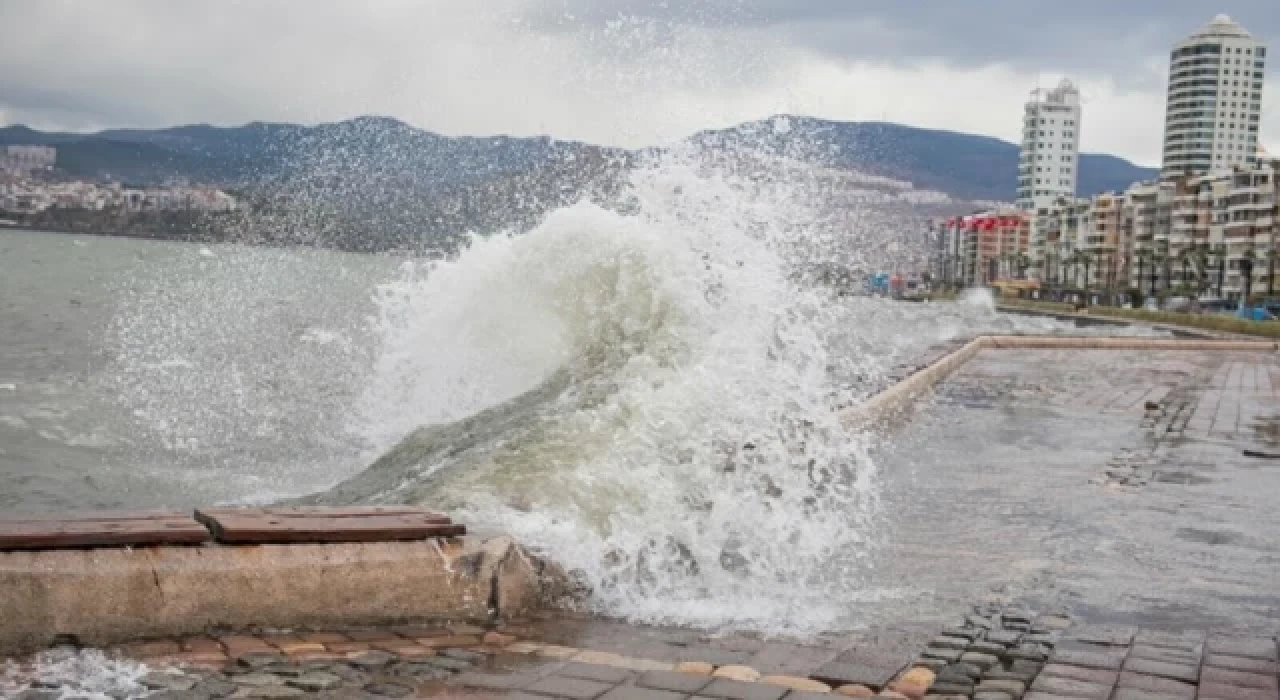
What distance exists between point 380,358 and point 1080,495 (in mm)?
6356

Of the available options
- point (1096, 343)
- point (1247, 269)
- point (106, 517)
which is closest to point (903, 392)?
point (106, 517)

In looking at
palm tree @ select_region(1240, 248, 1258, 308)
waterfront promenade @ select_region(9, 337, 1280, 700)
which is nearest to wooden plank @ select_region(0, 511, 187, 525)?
waterfront promenade @ select_region(9, 337, 1280, 700)

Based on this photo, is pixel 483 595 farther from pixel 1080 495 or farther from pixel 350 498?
pixel 1080 495

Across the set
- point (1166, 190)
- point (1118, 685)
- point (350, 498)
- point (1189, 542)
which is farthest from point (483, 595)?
point (1166, 190)

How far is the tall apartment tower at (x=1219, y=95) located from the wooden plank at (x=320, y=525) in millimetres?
204841

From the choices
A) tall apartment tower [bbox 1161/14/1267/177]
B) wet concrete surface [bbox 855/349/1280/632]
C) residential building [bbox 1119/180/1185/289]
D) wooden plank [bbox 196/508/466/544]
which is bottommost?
wet concrete surface [bbox 855/349/1280/632]

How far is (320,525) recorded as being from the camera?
500 centimetres

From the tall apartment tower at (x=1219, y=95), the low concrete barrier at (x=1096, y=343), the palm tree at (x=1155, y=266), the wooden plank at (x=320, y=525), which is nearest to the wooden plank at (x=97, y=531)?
the wooden plank at (x=320, y=525)

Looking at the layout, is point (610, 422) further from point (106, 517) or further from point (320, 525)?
point (106, 517)

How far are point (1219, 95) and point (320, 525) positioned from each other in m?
212

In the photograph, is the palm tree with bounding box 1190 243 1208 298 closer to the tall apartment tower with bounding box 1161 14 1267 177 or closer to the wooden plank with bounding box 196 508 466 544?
the tall apartment tower with bounding box 1161 14 1267 177

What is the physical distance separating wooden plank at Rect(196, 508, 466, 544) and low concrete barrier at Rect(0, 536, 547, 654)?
35 mm

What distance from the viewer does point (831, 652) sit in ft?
15.9

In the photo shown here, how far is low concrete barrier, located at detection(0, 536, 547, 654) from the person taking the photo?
172 inches
